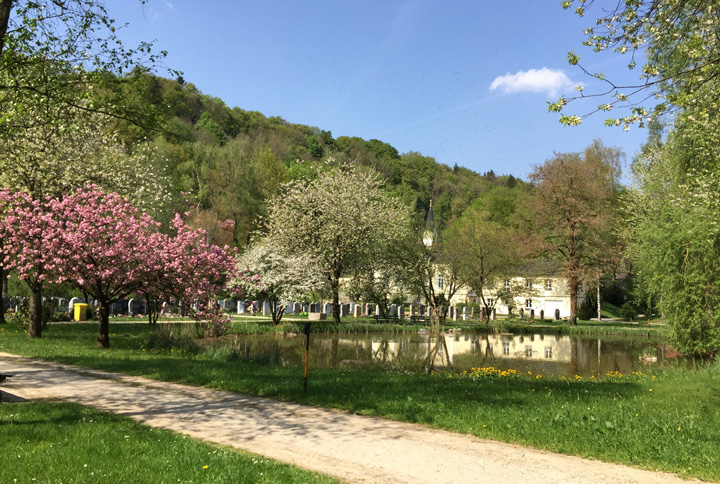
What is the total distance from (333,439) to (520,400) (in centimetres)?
449

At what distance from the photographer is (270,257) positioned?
105 ft

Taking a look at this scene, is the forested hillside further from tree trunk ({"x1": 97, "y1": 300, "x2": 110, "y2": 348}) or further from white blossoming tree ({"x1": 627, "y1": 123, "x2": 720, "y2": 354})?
white blossoming tree ({"x1": 627, "y1": 123, "x2": 720, "y2": 354})

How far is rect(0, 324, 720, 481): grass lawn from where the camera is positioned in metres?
7.61

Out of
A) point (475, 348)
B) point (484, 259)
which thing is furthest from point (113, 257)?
point (484, 259)

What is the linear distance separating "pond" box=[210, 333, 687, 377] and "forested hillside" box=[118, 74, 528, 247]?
8.94 metres

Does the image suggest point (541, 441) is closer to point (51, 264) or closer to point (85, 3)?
point (85, 3)

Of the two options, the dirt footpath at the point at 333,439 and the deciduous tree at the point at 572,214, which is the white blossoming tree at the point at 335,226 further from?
the dirt footpath at the point at 333,439

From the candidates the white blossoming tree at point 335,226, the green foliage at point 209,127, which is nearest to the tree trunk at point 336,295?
the white blossoming tree at point 335,226

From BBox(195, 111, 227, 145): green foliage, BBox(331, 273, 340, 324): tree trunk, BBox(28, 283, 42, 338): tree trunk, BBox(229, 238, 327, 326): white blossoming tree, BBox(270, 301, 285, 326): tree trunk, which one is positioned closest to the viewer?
BBox(28, 283, 42, 338): tree trunk

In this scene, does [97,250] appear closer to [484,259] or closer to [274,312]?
[274,312]

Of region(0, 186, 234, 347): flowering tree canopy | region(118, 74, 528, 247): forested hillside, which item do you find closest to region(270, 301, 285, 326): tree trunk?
region(118, 74, 528, 247): forested hillside

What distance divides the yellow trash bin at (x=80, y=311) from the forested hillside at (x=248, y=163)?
9.43m

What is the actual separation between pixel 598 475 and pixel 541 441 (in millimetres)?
1394

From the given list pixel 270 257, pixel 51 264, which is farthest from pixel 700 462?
pixel 270 257
